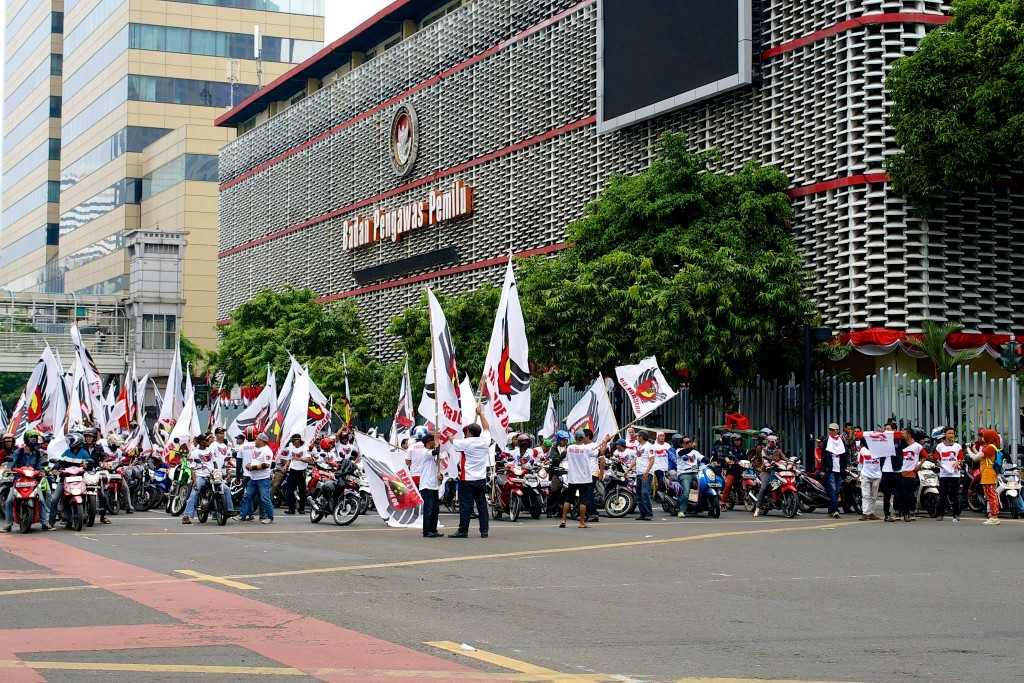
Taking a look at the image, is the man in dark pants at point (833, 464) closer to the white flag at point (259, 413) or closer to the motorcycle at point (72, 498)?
the motorcycle at point (72, 498)

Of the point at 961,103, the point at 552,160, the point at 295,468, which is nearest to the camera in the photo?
the point at 295,468

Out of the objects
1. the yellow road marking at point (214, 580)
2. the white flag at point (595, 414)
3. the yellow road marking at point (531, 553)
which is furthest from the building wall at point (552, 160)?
the yellow road marking at point (214, 580)

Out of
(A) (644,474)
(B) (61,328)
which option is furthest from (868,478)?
(B) (61,328)

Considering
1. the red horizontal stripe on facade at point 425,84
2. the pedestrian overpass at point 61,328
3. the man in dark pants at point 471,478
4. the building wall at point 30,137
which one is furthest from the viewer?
the building wall at point 30,137

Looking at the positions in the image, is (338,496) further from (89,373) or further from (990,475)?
(89,373)

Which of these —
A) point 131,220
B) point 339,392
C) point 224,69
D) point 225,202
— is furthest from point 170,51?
point 339,392

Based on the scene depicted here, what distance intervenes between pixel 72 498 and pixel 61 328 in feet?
160

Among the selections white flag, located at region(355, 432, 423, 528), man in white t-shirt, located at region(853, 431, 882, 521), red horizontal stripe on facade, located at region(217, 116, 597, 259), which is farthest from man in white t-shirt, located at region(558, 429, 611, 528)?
red horizontal stripe on facade, located at region(217, 116, 597, 259)

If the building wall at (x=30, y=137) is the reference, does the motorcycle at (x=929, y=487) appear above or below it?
below

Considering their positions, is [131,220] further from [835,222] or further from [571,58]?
[835,222]

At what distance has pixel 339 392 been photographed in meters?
45.5

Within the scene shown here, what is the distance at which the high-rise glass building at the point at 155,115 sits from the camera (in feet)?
267

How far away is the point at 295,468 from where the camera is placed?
83.9ft

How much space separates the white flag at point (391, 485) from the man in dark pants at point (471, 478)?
1.46 metres
